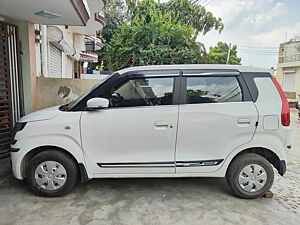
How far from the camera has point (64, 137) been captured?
282 centimetres

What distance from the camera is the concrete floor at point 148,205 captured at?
2.49m

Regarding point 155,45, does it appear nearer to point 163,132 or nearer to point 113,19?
point 163,132

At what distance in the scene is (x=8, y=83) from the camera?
4289 millimetres

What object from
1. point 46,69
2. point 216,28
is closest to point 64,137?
point 46,69

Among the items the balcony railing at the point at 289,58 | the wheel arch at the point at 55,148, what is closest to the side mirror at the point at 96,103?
the wheel arch at the point at 55,148

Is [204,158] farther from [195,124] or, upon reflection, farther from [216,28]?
[216,28]

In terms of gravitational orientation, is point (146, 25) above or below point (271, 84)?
above

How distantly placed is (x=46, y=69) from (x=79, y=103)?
4152 millimetres

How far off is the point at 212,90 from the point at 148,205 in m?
1.80

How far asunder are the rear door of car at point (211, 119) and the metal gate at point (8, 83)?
3635 millimetres

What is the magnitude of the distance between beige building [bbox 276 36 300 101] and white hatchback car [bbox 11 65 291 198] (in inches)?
960

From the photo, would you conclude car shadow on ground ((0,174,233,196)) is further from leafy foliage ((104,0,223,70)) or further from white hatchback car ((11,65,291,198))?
leafy foliage ((104,0,223,70))

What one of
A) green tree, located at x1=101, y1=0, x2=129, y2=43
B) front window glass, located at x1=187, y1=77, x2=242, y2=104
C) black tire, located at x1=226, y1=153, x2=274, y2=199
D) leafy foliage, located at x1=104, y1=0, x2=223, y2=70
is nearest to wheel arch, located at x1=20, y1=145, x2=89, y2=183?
front window glass, located at x1=187, y1=77, x2=242, y2=104

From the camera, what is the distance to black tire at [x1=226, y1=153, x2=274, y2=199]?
2.90 meters
